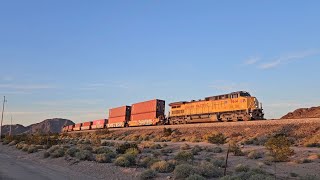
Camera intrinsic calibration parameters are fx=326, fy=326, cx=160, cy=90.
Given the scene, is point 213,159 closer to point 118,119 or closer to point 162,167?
point 162,167

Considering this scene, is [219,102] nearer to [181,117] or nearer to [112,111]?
[181,117]

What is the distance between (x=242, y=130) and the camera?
3894cm

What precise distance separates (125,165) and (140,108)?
4708 centimetres

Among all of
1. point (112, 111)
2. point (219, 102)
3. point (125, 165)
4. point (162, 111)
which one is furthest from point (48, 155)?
point (112, 111)

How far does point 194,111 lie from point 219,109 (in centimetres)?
550

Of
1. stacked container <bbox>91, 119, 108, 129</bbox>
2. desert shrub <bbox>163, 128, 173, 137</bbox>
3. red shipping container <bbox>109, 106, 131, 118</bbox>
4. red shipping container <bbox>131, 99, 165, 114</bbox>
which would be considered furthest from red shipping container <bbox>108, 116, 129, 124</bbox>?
desert shrub <bbox>163, 128, 173, 137</bbox>

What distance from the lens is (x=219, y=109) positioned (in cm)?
4619

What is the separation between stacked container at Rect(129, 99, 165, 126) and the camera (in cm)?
6106

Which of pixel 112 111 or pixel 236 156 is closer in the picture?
pixel 236 156

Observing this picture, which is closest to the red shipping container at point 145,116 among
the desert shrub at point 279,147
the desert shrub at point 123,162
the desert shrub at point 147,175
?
the desert shrub at point 123,162

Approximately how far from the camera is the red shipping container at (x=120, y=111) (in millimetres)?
74188

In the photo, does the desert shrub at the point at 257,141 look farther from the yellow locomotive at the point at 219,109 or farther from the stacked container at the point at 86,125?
the stacked container at the point at 86,125

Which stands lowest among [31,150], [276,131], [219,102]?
[31,150]

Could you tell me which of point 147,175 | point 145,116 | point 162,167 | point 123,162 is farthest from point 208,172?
point 145,116
